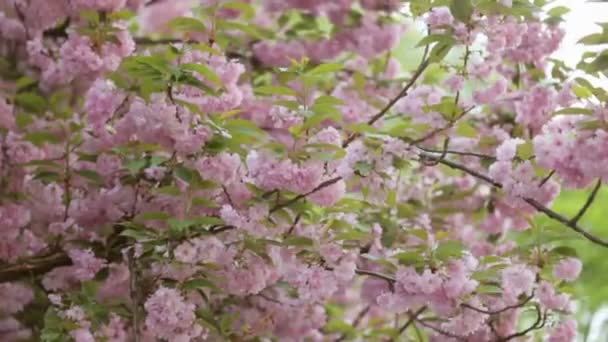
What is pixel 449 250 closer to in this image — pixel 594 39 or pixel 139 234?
pixel 594 39

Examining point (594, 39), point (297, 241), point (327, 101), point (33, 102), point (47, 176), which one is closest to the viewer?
point (594, 39)

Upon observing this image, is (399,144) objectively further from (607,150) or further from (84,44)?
(84,44)

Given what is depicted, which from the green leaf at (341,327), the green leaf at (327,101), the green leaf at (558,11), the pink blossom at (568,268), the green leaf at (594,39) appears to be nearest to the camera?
the green leaf at (594,39)

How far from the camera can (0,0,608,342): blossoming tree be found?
2018 mm

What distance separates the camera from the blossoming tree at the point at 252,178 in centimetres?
202

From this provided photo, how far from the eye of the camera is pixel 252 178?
213 centimetres

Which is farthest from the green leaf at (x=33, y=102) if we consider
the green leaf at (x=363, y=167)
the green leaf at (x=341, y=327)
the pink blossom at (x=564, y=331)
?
the pink blossom at (x=564, y=331)

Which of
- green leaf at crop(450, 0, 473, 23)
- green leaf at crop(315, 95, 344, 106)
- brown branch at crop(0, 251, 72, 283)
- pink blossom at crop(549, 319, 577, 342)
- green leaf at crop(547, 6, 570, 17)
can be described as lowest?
brown branch at crop(0, 251, 72, 283)

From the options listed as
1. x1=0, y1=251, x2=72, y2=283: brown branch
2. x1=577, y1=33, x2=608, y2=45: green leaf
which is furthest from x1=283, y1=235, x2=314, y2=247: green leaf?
x1=577, y1=33, x2=608, y2=45: green leaf

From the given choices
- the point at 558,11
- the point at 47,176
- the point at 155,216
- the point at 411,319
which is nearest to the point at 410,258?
the point at 155,216

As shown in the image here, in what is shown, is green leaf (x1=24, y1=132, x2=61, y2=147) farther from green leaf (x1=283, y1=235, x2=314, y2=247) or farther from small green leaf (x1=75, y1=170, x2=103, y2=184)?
green leaf (x1=283, y1=235, x2=314, y2=247)

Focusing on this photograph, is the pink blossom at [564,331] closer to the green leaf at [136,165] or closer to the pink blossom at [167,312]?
the pink blossom at [167,312]

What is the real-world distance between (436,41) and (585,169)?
0.49 m

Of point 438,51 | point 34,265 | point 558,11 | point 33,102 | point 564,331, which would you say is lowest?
point 34,265
